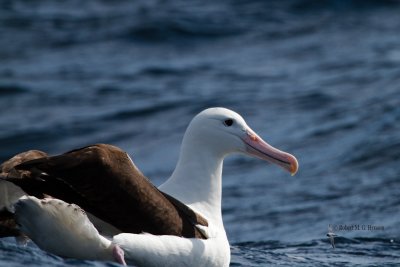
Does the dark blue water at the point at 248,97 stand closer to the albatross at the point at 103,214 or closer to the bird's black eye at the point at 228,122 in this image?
the albatross at the point at 103,214

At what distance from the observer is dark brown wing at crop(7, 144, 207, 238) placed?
7.41 m

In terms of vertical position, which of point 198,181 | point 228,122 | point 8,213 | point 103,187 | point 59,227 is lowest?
point 59,227

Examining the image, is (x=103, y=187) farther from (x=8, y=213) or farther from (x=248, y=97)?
(x=248, y=97)

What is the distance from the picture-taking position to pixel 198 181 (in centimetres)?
868

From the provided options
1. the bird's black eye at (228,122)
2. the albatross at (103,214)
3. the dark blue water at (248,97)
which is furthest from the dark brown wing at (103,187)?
the bird's black eye at (228,122)

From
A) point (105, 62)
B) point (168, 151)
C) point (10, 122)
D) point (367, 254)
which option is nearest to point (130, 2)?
point (105, 62)

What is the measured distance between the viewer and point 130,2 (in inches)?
989

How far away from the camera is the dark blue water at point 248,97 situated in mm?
12398

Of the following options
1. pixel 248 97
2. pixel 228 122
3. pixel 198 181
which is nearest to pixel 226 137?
pixel 228 122

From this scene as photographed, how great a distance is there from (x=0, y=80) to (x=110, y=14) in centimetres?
440

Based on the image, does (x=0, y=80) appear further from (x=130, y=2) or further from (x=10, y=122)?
(x=130, y=2)

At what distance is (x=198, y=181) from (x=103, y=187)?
4.41 feet

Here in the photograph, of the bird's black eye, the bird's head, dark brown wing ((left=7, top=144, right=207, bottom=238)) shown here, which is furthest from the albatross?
the bird's black eye

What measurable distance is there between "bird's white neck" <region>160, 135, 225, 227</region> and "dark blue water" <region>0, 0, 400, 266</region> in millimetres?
1063
